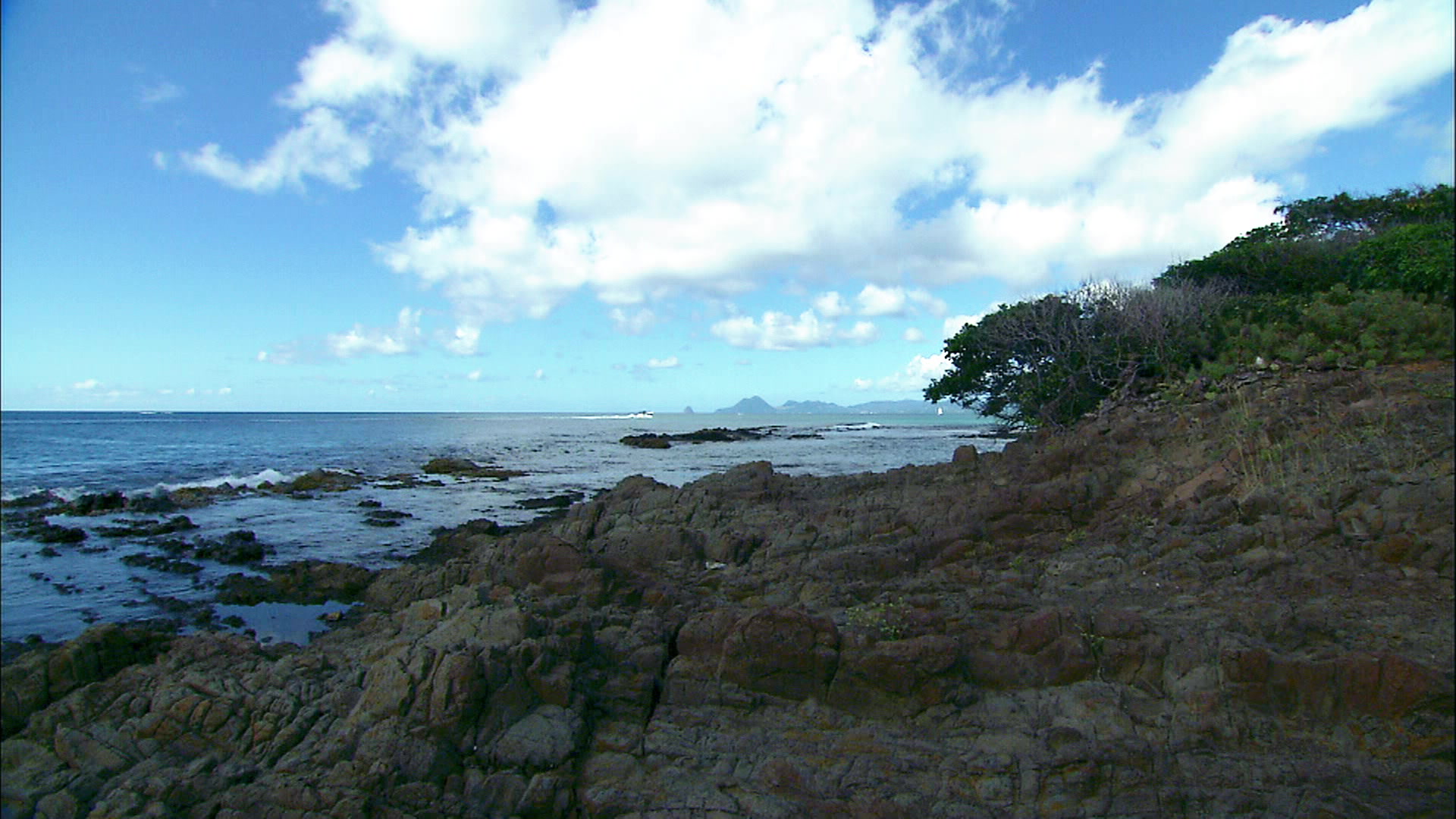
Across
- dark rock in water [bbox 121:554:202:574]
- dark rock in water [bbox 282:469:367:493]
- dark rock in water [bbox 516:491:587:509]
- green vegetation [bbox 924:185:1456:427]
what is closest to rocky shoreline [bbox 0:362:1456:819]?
green vegetation [bbox 924:185:1456:427]

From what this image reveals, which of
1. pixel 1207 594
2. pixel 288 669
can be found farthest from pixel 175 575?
pixel 1207 594

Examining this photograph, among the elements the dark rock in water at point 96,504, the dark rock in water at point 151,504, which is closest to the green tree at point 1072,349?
the dark rock in water at point 151,504

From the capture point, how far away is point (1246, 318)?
13867mm

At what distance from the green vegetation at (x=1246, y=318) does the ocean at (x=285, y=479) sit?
40.7 ft

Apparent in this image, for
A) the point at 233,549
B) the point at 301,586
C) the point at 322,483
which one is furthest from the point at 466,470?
the point at 301,586

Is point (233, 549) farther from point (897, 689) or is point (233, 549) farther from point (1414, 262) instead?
point (1414, 262)

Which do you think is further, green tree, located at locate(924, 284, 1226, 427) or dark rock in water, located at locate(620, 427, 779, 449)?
dark rock in water, located at locate(620, 427, 779, 449)

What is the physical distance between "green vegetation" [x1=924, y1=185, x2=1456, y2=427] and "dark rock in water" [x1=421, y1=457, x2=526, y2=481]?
20.3 m

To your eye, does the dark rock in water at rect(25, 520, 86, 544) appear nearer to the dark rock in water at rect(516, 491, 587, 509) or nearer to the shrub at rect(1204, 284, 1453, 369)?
the dark rock in water at rect(516, 491, 587, 509)

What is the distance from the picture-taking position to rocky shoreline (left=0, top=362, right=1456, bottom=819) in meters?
5.34

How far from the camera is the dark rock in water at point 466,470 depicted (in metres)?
34.2

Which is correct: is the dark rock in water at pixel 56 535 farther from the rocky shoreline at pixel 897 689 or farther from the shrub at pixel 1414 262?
the shrub at pixel 1414 262

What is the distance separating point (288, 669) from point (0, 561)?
47.2 ft

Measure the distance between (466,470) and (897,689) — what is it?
32265 mm
